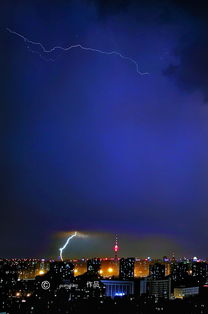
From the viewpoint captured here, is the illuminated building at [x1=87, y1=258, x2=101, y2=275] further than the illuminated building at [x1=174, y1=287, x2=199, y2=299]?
Yes

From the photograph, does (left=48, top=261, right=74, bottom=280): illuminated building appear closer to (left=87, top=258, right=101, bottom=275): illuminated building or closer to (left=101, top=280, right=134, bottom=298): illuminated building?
(left=101, top=280, right=134, bottom=298): illuminated building

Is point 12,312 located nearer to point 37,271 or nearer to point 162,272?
point 162,272

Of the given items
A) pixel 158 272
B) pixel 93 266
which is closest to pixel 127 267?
pixel 93 266

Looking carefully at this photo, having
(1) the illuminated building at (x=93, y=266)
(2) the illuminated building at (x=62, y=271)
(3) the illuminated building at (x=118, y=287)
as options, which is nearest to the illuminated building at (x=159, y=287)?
(3) the illuminated building at (x=118, y=287)

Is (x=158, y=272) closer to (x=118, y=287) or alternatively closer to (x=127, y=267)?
(x=127, y=267)

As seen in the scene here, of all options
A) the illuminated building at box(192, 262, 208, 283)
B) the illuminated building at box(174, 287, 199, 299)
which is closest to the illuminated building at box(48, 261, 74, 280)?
the illuminated building at box(174, 287, 199, 299)

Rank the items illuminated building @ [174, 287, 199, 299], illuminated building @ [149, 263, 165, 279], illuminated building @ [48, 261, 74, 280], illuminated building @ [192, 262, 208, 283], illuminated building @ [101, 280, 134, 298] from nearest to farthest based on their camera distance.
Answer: illuminated building @ [174, 287, 199, 299] < illuminated building @ [101, 280, 134, 298] < illuminated building @ [48, 261, 74, 280] < illuminated building @ [149, 263, 165, 279] < illuminated building @ [192, 262, 208, 283]

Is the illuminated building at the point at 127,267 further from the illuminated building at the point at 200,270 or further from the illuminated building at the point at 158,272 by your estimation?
the illuminated building at the point at 200,270
